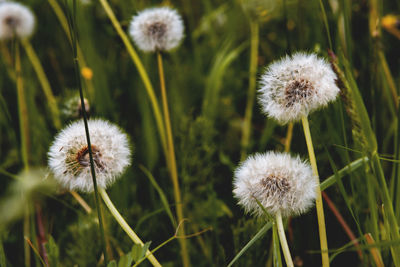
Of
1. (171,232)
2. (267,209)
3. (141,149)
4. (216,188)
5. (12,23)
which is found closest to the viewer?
(267,209)

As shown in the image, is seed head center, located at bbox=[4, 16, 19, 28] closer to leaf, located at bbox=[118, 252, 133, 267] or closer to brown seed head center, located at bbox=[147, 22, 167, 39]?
brown seed head center, located at bbox=[147, 22, 167, 39]

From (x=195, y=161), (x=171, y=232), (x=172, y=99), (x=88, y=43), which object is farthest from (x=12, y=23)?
(x=171, y=232)

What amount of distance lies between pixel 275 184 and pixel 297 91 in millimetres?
220

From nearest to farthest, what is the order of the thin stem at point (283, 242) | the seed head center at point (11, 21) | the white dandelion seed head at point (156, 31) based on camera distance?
1. the thin stem at point (283, 242)
2. the white dandelion seed head at point (156, 31)
3. the seed head center at point (11, 21)

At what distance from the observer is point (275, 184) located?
87 cm

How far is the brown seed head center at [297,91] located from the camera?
884 mm

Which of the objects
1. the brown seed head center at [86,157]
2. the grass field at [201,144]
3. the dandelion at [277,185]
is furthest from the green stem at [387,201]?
the brown seed head center at [86,157]

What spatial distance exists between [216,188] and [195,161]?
236mm

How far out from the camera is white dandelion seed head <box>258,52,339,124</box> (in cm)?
88

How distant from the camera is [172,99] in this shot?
1.99m

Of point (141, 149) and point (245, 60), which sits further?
point (245, 60)

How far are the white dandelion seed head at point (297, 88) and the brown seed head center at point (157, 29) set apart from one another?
604 millimetres

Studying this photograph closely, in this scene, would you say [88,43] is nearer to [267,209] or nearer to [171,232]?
[171,232]

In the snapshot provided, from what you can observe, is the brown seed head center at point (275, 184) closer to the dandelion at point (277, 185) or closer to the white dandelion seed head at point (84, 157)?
the dandelion at point (277, 185)
